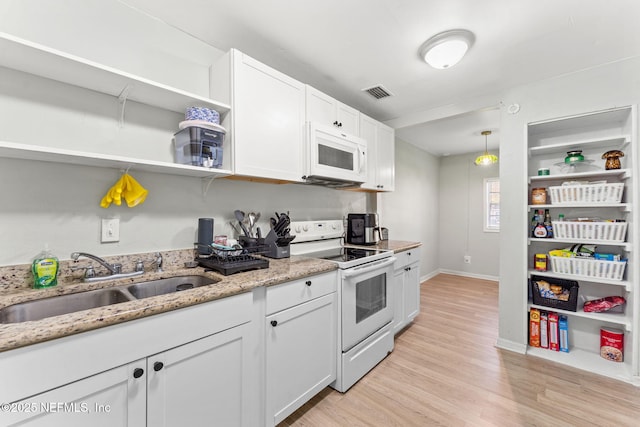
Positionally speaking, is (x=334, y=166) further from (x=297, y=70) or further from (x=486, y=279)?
(x=486, y=279)

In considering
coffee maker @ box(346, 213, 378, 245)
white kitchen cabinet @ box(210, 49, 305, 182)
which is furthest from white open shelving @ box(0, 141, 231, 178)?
coffee maker @ box(346, 213, 378, 245)

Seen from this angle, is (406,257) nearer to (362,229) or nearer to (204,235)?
(362,229)

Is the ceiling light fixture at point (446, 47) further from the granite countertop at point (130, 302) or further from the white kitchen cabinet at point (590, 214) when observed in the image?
the granite countertop at point (130, 302)

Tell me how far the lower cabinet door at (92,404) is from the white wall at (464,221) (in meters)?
5.26

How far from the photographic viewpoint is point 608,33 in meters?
1.72

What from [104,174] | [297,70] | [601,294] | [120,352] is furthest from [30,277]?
[601,294]

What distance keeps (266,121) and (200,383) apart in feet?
4.94

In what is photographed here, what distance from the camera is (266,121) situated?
1.82 meters

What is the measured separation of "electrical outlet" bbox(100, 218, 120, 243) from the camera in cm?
140

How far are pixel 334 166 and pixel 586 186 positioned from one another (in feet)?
6.58

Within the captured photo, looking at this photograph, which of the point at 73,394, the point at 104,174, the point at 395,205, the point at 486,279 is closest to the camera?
the point at 73,394

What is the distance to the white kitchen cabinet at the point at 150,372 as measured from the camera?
77 centimetres

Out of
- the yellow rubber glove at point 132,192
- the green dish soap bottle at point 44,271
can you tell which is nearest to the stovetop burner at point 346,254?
the yellow rubber glove at point 132,192

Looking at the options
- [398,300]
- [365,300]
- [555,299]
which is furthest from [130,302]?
[555,299]
